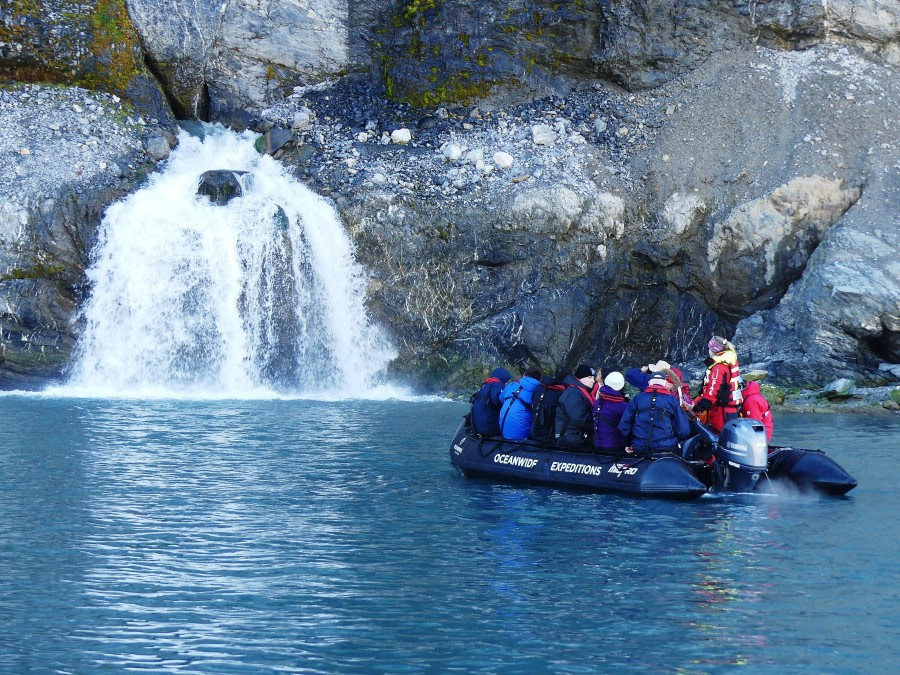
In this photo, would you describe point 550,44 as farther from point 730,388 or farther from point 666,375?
point 666,375

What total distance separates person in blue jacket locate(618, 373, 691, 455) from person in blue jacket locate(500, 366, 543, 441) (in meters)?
1.66

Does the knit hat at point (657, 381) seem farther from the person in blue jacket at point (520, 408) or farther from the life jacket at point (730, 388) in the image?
the person in blue jacket at point (520, 408)

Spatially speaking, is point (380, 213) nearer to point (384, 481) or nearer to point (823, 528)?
point (384, 481)

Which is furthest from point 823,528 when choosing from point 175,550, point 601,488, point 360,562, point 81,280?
point 81,280

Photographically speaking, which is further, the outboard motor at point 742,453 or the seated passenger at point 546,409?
the seated passenger at point 546,409

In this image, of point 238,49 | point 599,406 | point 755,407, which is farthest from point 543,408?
point 238,49

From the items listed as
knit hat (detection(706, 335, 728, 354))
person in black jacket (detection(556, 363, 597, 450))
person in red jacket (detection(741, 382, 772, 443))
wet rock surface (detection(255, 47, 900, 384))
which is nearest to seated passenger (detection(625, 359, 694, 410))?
knit hat (detection(706, 335, 728, 354))

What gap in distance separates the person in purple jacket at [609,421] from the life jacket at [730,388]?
1696 millimetres

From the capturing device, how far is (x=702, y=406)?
15.9 metres

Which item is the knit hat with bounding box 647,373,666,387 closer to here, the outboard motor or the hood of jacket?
the outboard motor

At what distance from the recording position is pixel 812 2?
33625mm

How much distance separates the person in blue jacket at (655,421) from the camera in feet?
46.9

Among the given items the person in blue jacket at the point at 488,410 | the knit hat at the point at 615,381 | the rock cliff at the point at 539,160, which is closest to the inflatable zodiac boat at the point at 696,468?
the person in blue jacket at the point at 488,410

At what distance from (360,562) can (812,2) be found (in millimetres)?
28699
